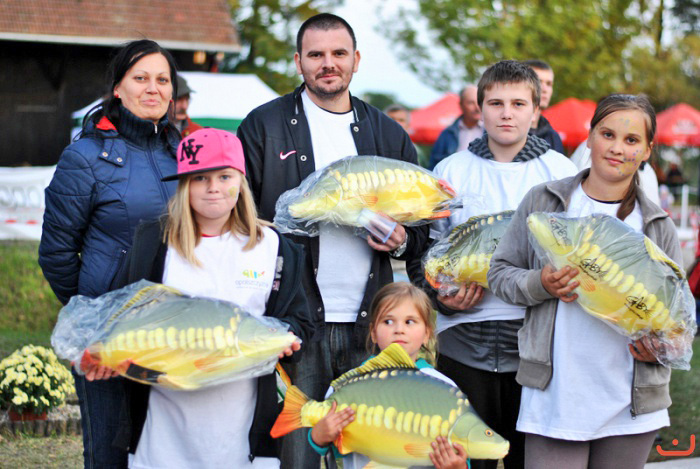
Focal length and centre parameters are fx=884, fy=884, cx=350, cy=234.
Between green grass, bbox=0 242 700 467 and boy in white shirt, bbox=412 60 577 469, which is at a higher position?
boy in white shirt, bbox=412 60 577 469

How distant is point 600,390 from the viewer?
Result: 10.8 ft

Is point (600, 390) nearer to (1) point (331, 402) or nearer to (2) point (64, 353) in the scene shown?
(1) point (331, 402)

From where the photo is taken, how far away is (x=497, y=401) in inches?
155

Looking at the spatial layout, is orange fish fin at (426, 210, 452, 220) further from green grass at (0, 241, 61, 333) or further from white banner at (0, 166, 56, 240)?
white banner at (0, 166, 56, 240)

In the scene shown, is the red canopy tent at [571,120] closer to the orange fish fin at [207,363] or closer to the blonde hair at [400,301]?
the blonde hair at [400,301]

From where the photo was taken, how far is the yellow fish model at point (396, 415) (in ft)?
10.2

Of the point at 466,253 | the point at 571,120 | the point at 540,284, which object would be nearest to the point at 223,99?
the point at 466,253

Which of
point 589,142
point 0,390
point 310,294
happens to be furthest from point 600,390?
point 0,390

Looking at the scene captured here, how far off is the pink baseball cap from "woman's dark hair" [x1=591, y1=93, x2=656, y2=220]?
1.40 meters

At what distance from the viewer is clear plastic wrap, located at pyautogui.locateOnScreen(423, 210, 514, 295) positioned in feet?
12.5

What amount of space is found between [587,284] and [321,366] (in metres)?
1.33

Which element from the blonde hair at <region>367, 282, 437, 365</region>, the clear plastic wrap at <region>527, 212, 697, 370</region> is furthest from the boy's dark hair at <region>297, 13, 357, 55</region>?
the clear plastic wrap at <region>527, 212, 697, 370</region>

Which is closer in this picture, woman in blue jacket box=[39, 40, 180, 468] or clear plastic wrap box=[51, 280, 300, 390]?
clear plastic wrap box=[51, 280, 300, 390]

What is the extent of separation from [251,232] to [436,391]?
90 centimetres
